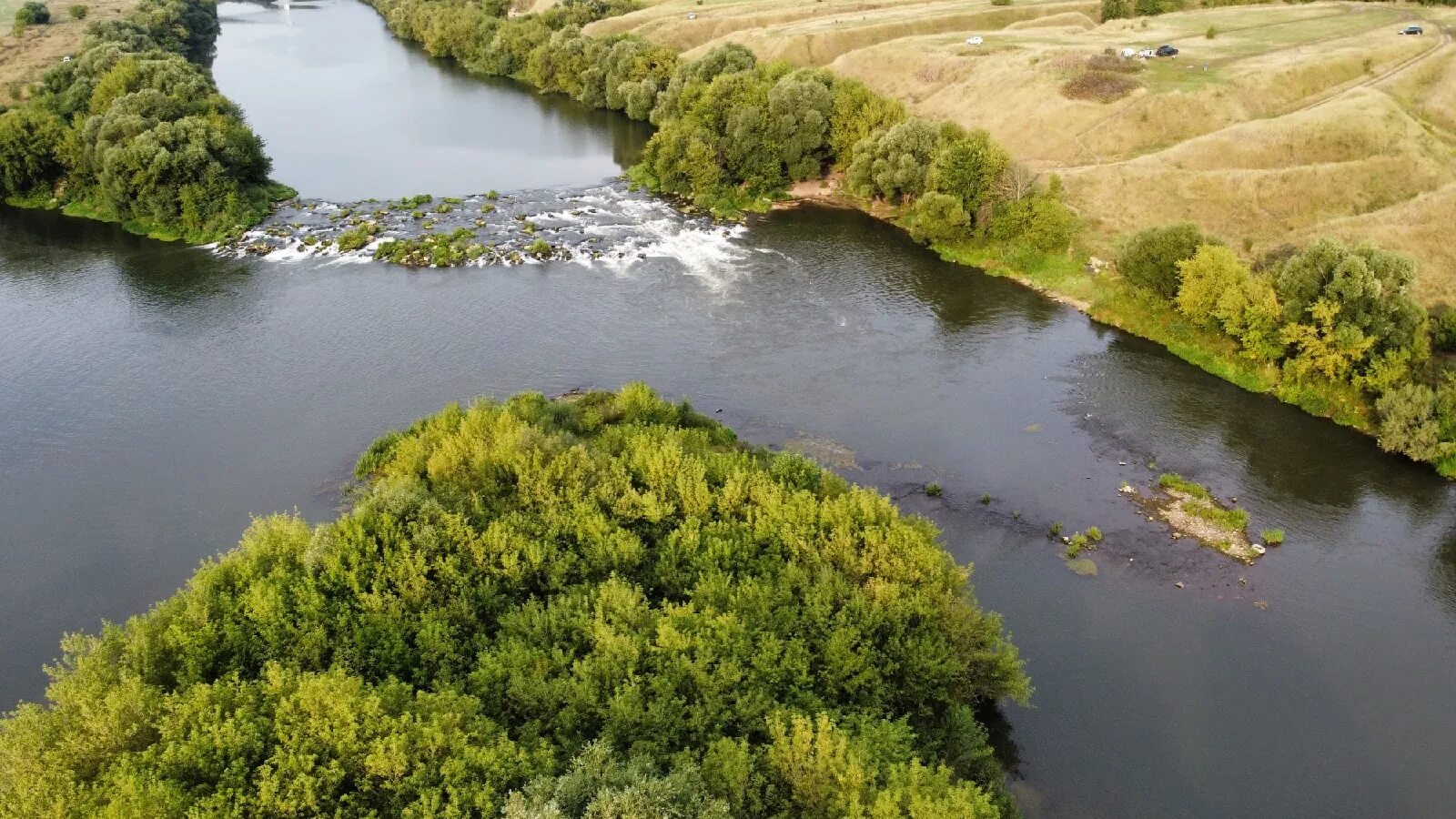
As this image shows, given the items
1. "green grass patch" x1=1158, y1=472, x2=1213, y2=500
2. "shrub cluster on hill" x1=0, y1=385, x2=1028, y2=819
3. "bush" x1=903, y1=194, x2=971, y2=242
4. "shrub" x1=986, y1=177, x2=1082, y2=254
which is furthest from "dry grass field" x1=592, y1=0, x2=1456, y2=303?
"shrub cluster on hill" x1=0, y1=385, x2=1028, y2=819

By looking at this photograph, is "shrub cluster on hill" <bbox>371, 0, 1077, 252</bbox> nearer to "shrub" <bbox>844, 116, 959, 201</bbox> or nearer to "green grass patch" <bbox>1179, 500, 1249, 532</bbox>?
"shrub" <bbox>844, 116, 959, 201</bbox>

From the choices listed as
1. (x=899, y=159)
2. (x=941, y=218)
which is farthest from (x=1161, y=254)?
(x=899, y=159)

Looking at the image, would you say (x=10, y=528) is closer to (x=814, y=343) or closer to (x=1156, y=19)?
(x=814, y=343)

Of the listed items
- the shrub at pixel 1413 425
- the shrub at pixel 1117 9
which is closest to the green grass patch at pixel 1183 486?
the shrub at pixel 1413 425

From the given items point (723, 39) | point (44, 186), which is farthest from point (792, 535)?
point (723, 39)

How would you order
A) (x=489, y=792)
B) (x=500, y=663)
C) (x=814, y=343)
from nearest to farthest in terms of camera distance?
1. (x=489, y=792)
2. (x=500, y=663)
3. (x=814, y=343)

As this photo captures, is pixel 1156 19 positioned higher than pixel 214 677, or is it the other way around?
pixel 1156 19

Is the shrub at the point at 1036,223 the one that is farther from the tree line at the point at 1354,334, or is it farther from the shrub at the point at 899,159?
the tree line at the point at 1354,334
